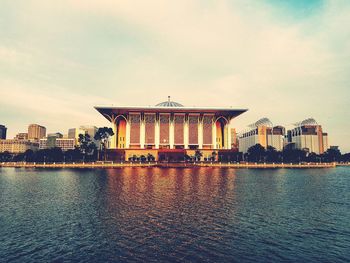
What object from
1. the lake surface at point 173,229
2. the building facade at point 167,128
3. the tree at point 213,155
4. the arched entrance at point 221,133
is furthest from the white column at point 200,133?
the lake surface at point 173,229

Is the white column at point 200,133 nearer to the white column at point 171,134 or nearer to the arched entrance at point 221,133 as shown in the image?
the arched entrance at point 221,133

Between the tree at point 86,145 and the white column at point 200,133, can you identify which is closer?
the tree at point 86,145

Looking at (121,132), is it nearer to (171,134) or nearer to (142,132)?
(142,132)

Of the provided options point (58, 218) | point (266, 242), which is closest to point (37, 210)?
point (58, 218)

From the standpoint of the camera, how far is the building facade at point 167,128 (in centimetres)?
14262

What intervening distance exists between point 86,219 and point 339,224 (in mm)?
22589

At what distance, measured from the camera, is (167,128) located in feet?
484

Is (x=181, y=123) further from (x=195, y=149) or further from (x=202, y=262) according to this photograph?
(x=202, y=262)

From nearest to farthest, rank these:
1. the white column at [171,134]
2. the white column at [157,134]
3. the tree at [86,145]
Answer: the tree at [86,145]
the white column at [157,134]
the white column at [171,134]

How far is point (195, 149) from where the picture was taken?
468ft

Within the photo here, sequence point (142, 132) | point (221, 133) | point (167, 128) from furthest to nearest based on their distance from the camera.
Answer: point (221, 133) → point (167, 128) → point (142, 132)

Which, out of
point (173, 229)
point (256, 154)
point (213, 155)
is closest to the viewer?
point (173, 229)

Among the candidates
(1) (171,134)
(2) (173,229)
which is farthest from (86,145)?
(2) (173,229)

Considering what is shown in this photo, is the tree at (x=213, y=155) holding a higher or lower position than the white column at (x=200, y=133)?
lower
